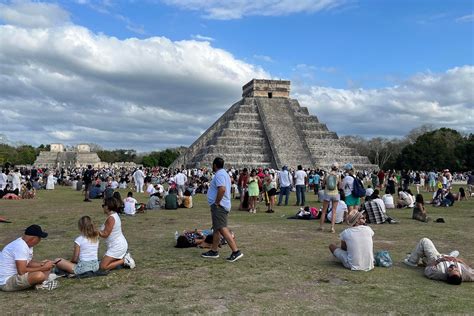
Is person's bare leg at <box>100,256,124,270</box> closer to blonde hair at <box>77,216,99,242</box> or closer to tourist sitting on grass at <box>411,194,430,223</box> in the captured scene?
blonde hair at <box>77,216,99,242</box>

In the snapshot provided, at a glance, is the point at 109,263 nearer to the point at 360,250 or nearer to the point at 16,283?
the point at 16,283

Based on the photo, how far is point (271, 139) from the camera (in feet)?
154

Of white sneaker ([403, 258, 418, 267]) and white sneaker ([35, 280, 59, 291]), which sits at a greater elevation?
white sneaker ([403, 258, 418, 267])

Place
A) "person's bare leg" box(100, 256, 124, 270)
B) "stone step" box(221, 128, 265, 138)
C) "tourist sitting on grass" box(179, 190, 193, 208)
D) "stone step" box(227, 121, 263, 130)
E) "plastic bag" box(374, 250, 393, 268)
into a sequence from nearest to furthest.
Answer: "person's bare leg" box(100, 256, 124, 270) → "plastic bag" box(374, 250, 393, 268) → "tourist sitting on grass" box(179, 190, 193, 208) → "stone step" box(221, 128, 265, 138) → "stone step" box(227, 121, 263, 130)

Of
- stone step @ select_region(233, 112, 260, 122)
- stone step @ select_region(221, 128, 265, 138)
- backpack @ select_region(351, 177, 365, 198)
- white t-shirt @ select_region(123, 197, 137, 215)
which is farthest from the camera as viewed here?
stone step @ select_region(233, 112, 260, 122)

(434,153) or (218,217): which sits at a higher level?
(434,153)

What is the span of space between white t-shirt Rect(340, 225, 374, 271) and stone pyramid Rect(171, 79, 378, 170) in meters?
34.8

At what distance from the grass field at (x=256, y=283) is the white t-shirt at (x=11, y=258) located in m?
0.36

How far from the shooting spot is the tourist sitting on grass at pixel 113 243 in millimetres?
6375

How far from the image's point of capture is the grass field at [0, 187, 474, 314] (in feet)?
15.8

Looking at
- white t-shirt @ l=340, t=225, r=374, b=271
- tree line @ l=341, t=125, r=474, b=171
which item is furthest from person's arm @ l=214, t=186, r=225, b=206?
tree line @ l=341, t=125, r=474, b=171

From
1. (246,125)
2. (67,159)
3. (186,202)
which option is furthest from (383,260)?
(67,159)

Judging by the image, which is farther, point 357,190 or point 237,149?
point 237,149

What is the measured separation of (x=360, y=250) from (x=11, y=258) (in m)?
4.63
